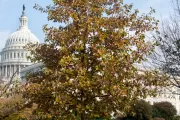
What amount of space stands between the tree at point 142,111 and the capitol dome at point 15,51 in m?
62.8

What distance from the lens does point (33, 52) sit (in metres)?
12.4

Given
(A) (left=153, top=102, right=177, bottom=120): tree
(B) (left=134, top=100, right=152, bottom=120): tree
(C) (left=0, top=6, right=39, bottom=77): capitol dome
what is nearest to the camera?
(B) (left=134, top=100, right=152, bottom=120): tree

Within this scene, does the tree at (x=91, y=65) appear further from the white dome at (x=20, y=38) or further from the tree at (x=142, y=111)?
the white dome at (x=20, y=38)

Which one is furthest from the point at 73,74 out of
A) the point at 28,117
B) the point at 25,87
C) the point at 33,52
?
the point at 28,117

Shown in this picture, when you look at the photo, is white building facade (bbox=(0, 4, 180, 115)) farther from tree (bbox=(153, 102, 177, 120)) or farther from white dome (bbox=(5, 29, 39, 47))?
tree (bbox=(153, 102, 177, 120))

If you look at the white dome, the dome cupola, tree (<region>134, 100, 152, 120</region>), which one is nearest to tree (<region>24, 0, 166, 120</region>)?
tree (<region>134, 100, 152, 120</region>)

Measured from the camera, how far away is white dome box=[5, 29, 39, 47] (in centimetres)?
10238

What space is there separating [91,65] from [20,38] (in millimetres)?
94783

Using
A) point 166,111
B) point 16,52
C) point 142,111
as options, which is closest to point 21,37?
point 16,52

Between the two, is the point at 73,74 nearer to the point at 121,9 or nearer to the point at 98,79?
the point at 98,79

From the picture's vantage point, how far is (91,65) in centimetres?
1112

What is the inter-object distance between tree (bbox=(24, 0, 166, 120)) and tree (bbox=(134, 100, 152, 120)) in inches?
950

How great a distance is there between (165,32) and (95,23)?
397 cm

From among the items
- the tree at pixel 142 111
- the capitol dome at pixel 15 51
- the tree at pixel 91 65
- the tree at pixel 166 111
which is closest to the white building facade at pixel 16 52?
the capitol dome at pixel 15 51
